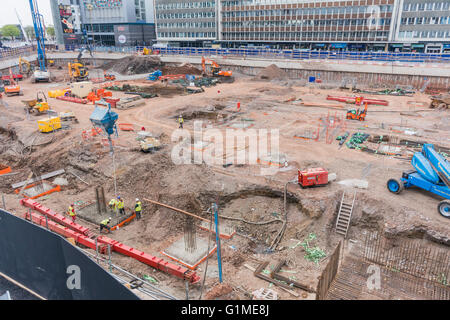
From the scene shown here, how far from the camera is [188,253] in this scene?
1467 cm

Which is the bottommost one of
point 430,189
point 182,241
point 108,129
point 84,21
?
point 182,241

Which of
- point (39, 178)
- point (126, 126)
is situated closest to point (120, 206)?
point (39, 178)

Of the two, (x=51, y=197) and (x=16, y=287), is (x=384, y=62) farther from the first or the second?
(x=16, y=287)

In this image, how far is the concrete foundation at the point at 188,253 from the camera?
14.1 meters

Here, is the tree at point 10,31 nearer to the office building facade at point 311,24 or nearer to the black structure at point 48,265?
the office building facade at point 311,24

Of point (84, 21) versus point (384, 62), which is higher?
point (84, 21)

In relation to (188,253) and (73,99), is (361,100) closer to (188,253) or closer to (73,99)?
(188,253)

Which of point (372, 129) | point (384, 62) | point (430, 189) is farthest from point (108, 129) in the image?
point (384, 62)

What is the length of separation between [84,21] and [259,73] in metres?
71.7

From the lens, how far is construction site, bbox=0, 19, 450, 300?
1311cm

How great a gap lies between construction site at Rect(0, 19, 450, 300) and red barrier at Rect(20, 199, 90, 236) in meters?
0.07

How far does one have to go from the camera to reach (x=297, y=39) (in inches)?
2896

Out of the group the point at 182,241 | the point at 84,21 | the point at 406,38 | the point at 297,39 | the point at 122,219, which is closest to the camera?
the point at 182,241

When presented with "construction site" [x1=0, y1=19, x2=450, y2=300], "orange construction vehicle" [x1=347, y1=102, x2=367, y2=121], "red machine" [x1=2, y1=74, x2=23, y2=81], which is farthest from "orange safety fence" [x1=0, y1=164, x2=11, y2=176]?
"red machine" [x1=2, y1=74, x2=23, y2=81]
